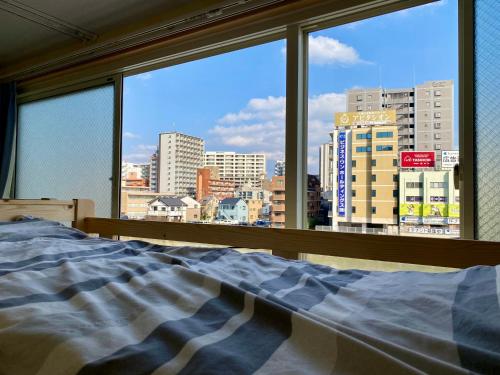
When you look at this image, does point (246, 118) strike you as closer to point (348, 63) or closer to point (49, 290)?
point (348, 63)

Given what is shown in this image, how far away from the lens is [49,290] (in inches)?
25.0

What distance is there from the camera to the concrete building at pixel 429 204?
1.41m

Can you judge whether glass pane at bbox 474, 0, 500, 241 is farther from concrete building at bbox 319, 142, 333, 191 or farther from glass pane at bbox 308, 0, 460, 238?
concrete building at bbox 319, 142, 333, 191

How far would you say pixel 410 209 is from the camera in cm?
155

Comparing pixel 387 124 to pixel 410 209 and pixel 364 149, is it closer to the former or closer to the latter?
pixel 364 149

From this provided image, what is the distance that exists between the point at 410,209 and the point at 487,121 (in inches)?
16.8

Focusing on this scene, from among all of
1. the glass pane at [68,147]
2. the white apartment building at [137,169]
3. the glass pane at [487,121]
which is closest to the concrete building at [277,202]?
the glass pane at [487,121]

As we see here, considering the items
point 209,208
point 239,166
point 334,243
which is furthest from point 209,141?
point 334,243

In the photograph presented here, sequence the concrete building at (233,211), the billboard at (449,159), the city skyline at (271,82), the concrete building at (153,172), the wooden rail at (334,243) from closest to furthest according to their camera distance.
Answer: the wooden rail at (334,243)
the billboard at (449,159)
the city skyline at (271,82)
the concrete building at (233,211)
the concrete building at (153,172)

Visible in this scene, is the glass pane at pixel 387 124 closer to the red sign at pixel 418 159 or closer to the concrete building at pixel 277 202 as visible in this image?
the red sign at pixel 418 159

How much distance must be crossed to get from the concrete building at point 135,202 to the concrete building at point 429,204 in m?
1.47

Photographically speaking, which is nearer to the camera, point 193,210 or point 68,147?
point 193,210

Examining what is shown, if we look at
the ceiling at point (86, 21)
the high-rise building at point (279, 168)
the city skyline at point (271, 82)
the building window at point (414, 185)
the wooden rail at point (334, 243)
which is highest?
the ceiling at point (86, 21)

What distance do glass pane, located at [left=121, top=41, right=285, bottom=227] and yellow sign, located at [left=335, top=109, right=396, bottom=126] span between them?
0.28 m
